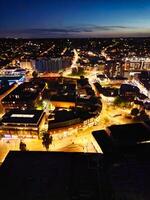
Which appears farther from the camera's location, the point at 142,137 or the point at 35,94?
the point at 35,94

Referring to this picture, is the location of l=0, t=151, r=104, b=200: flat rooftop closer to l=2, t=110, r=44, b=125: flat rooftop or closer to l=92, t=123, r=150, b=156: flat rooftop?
l=92, t=123, r=150, b=156: flat rooftop

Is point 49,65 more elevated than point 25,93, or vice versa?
point 49,65

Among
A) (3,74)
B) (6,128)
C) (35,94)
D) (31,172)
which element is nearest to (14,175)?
(31,172)

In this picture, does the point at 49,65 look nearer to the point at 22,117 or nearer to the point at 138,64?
the point at 138,64

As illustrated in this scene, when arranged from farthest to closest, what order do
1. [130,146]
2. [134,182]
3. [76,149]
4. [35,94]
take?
[35,94] → [76,149] → [130,146] → [134,182]

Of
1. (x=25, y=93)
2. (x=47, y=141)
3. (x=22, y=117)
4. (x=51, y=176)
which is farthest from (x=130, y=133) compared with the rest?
(x=25, y=93)

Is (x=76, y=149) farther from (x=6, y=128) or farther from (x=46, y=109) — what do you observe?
(x=46, y=109)

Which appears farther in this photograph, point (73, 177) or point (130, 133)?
point (130, 133)

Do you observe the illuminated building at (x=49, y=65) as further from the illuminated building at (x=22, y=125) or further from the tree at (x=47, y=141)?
the tree at (x=47, y=141)

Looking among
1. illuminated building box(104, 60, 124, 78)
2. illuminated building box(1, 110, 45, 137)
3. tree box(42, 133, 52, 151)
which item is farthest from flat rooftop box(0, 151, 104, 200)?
illuminated building box(104, 60, 124, 78)
